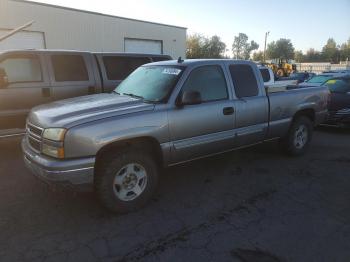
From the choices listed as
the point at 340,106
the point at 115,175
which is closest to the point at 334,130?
the point at 340,106

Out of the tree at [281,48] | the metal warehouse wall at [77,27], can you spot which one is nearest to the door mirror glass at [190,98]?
the metal warehouse wall at [77,27]

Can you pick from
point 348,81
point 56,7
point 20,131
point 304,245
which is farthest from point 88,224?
point 56,7

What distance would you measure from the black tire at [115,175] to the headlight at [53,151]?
19.9 inches

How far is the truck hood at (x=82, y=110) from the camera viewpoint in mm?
3654

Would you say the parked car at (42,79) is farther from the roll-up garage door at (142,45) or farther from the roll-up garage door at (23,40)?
the roll-up garage door at (142,45)

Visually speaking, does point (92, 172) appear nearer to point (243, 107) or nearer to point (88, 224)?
point (88, 224)

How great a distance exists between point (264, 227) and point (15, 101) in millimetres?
4948

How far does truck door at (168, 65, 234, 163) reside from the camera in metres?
4.34

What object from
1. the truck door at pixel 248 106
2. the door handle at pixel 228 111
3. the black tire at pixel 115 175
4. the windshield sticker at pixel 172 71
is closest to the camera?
the black tire at pixel 115 175

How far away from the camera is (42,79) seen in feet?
20.9

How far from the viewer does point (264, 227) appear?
368cm

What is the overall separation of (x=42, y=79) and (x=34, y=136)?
2.79 m

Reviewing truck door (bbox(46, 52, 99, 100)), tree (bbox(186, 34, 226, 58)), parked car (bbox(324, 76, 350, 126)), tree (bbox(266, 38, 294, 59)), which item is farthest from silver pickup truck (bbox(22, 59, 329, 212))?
tree (bbox(266, 38, 294, 59))

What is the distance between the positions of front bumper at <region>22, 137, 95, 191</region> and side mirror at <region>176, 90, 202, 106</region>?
1.38 m
